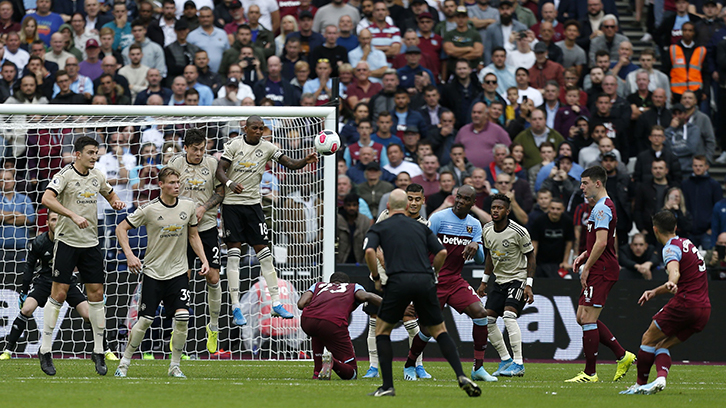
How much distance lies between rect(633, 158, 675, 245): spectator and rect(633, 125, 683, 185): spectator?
0.42 meters

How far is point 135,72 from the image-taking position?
59.8 feet

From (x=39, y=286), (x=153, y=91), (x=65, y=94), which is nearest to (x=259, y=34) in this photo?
(x=153, y=91)

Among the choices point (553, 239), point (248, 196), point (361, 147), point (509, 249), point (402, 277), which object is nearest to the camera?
point (402, 277)

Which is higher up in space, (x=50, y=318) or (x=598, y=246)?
(x=598, y=246)

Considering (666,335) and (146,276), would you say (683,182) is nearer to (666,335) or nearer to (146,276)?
(666,335)

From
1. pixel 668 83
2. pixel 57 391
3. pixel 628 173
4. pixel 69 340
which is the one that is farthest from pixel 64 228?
pixel 668 83

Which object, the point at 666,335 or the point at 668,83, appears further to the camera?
the point at 668,83

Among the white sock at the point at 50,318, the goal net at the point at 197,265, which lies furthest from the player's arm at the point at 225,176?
the white sock at the point at 50,318

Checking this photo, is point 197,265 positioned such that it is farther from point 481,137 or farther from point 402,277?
point 402,277

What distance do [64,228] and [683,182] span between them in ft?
35.9

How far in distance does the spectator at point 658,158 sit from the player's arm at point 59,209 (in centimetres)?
1033

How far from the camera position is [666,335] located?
31.0ft

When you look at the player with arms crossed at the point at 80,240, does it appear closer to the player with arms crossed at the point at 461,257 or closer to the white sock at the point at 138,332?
the white sock at the point at 138,332

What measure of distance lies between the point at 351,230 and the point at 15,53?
8.23 metres
